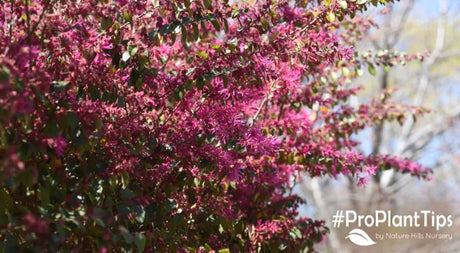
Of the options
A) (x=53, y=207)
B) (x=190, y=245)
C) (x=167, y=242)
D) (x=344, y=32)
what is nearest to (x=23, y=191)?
(x=53, y=207)

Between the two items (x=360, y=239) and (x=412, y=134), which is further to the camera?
(x=412, y=134)

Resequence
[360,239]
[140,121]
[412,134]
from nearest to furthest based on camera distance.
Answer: [140,121]
[360,239]
[412,134]

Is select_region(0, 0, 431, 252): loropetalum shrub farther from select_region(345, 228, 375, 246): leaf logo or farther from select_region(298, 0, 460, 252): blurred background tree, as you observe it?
select_region(298, 0, 460, 252): blurred background tree

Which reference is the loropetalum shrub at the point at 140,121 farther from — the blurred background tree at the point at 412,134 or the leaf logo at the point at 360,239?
the blurred background tree at the point at 412,134

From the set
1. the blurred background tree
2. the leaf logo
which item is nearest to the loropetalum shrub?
the leaf logo

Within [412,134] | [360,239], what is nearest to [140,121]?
[360,239]

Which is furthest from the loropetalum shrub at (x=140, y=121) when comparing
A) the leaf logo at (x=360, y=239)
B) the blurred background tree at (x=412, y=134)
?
the blurred background tree at (x=412, y=134)

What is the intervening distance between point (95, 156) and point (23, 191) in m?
0.30

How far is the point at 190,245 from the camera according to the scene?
2.58 m

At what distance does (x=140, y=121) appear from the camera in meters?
2.16

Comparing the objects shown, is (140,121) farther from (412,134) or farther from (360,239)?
(412,134)

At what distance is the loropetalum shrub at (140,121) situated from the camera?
1.73 meters

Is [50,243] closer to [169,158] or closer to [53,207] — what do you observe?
[53,207]

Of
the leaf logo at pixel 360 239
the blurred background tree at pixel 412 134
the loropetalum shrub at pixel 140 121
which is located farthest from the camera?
the blurred background tree at pixel 412 134
